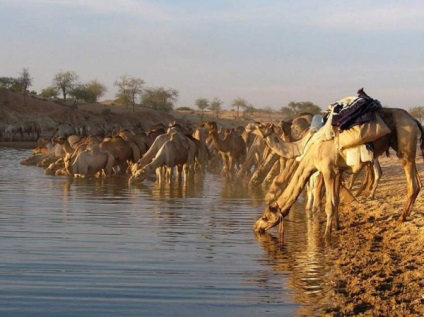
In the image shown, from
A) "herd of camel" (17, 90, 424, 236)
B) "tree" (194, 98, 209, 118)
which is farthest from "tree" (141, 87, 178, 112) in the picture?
"herd of camel" (17, 90, 424, 236)

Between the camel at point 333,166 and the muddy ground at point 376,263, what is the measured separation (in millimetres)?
427

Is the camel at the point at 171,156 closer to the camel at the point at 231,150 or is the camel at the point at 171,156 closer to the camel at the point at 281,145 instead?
the camel at the point at 231,150

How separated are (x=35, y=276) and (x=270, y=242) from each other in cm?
358

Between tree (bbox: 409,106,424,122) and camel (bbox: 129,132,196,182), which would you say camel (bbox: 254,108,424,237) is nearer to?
camel (bbox: 129,132,196,182)

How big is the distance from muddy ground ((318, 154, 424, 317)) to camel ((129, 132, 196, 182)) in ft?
Answer: 23.6

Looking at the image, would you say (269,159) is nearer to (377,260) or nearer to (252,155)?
(252,155)

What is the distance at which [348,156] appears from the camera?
34.3 feet

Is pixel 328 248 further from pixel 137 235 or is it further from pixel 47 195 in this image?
pixel 47 195

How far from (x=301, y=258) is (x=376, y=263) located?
0.95 metres

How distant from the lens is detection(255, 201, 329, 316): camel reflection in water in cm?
662

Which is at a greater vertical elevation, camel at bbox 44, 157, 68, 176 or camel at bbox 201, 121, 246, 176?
camel at bbox 201, 121, 246, 176

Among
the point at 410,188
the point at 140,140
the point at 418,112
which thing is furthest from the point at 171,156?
the point at 418,112

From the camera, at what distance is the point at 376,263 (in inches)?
314

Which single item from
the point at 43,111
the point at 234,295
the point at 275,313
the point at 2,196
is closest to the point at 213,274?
the point at 234,295
